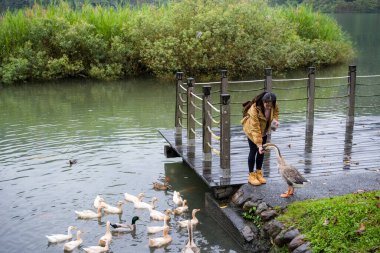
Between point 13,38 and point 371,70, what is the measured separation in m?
16.8

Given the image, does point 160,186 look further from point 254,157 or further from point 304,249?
point 304,249

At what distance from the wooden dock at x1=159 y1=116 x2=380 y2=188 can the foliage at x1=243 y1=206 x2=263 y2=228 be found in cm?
77

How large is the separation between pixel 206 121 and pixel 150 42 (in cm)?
1496

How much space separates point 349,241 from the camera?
6.49m

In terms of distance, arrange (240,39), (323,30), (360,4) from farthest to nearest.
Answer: (360,4) → (323,30) → (240,39)

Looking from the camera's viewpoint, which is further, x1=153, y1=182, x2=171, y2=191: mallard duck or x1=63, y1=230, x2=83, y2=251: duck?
x1=153, y1=182, x2=171, y2=191: mallard duck

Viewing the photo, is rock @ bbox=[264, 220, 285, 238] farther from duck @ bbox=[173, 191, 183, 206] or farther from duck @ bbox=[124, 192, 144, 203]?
duck @ bbox=[124, 192, 144, 203]

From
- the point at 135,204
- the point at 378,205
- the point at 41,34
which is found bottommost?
the point at 135,204

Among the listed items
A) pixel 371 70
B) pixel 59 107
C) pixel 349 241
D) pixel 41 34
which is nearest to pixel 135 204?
pixel 349 241

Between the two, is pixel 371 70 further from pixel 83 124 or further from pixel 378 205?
pixel 378 205

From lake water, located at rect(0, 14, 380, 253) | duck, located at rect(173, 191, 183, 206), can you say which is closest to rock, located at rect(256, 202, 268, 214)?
lake water, located at rect(0, 14, 380, 253)

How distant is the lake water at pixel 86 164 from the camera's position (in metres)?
8.42

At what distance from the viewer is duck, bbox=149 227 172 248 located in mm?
7859

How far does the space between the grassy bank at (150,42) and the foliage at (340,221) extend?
52.5ft
